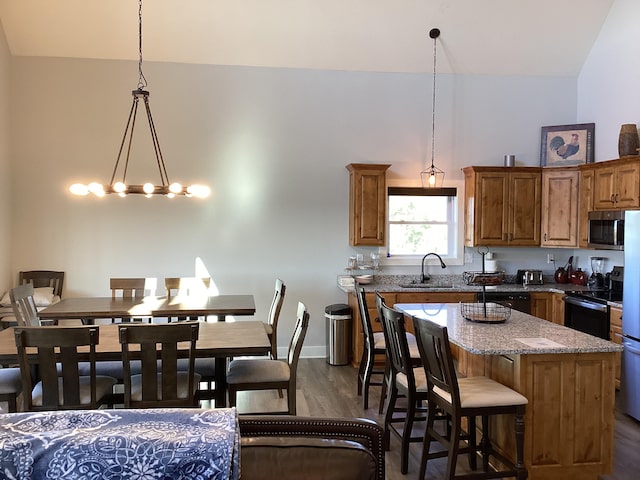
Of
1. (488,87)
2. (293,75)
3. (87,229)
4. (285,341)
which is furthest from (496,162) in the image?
(87,229)

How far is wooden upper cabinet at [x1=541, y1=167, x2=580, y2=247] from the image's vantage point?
6141 mm

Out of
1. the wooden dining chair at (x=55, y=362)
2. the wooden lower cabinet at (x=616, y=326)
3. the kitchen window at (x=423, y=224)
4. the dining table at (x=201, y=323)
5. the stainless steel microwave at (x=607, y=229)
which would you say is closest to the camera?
the wooden dining chair at (x=55, y=362)

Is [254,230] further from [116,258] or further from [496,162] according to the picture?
[496,162]

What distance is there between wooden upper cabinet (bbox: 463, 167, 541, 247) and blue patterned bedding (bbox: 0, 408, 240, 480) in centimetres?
535

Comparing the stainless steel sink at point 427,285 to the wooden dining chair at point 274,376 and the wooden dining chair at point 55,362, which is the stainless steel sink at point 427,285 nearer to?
the wooden dining chair at point 274,376

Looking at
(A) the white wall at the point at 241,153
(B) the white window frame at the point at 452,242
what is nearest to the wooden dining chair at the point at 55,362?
(A) the white wall at the point at 241,153

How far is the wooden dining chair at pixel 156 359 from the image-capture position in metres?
3.17

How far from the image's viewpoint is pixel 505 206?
639 centimetres

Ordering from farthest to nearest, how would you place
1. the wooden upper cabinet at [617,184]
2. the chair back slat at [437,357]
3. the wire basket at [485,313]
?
the wooden upper cabinet at [617,184]
the wire basket at [485,313]
the chair back slat at [437,357]

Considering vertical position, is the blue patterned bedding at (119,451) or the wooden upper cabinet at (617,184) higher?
the wooden upper cabinet at (617,184)

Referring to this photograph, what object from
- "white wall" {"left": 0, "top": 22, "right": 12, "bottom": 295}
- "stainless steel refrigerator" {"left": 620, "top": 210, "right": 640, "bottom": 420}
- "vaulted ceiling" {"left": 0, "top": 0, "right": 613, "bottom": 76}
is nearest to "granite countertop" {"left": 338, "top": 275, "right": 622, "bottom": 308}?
"stainless steel refrigerator" {"left": 620, "top": 210, "right": 640, "bottom": 420}

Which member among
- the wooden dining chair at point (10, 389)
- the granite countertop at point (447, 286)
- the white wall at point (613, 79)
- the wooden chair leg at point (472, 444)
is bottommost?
the wooden chair leg at point (472, 444)

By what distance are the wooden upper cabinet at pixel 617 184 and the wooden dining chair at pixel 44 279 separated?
5686mm

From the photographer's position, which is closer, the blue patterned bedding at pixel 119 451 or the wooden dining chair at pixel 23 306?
the blue patterned bedding at pixel 119 451
